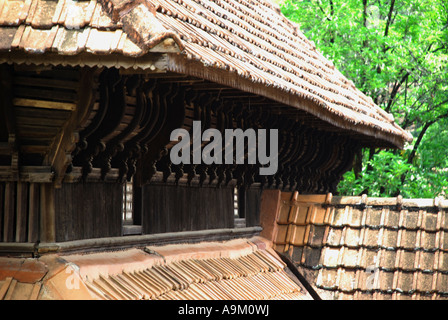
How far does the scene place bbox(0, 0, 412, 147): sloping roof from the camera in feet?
13.8

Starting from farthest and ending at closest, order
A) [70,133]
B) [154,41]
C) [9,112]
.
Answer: [70,133] < [9,112] < [154,41]

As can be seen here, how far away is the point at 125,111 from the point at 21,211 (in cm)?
102

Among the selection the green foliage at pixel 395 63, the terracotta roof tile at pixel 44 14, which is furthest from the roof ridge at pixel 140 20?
the green foliage at pixel 395 63

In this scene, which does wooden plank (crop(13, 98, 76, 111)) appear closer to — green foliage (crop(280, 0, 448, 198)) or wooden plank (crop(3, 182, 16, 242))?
wooden plank (crop(3, 182, 16, 242))

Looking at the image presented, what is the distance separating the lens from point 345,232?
9.12m

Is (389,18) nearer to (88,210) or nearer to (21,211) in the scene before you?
(88,210)

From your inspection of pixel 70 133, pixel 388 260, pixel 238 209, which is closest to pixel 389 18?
pixel 388 260

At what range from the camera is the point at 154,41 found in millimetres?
4117

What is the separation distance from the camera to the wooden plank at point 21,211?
5.03 m

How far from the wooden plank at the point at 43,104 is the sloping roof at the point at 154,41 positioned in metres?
0.57

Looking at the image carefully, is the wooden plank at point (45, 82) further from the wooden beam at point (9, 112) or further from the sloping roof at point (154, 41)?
the sloping roof at point (154, 41)

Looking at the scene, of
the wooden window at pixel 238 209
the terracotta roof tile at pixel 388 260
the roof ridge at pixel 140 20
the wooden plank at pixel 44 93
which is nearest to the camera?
the roof ridge at pixel 140 20

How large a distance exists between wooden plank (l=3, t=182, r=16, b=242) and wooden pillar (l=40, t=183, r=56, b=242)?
0.20 metres

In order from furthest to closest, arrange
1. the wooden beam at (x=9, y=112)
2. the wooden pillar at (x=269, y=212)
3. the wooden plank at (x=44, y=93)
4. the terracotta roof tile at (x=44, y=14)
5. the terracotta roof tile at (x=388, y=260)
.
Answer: the wooden pillar at (x=269, y=212) < the terracotta roof tile at (x=388, y=260) < the wooden plank at (x=44, y=93) < the wooden beam at (x=9, y=112) < the terracotta roof tile at (x=44, y=14)
